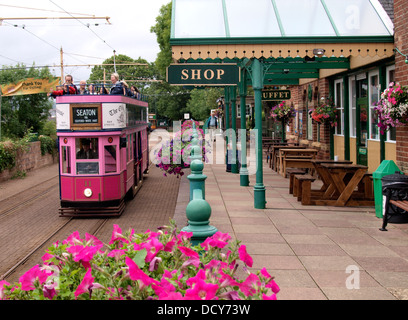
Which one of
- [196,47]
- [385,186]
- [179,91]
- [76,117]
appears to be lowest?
[385,186]

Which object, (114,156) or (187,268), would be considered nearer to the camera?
(187,268)

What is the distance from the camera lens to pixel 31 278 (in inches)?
97.1

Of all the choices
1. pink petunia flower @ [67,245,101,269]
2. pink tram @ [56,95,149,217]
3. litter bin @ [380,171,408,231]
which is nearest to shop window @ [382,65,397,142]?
litter bin @ [380,171,408,231]

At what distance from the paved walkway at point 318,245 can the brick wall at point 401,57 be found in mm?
1334

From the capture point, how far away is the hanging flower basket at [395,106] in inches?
370

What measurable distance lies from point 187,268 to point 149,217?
912 centimetres

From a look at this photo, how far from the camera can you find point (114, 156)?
39.6 feet

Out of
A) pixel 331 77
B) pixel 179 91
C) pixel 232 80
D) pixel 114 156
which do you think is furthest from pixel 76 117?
pixel 179 91

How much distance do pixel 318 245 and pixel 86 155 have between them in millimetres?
6424

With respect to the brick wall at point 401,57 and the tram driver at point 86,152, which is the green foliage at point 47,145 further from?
the brick wall at point 401,57

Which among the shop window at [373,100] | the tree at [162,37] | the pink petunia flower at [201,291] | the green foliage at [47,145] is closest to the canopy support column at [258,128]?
the shop window at [373,100]

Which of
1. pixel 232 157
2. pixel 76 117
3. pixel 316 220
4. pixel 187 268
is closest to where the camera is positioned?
pixel 187 268

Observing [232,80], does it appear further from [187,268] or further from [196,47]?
[187,268]

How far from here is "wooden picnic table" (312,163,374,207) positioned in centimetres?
1078
